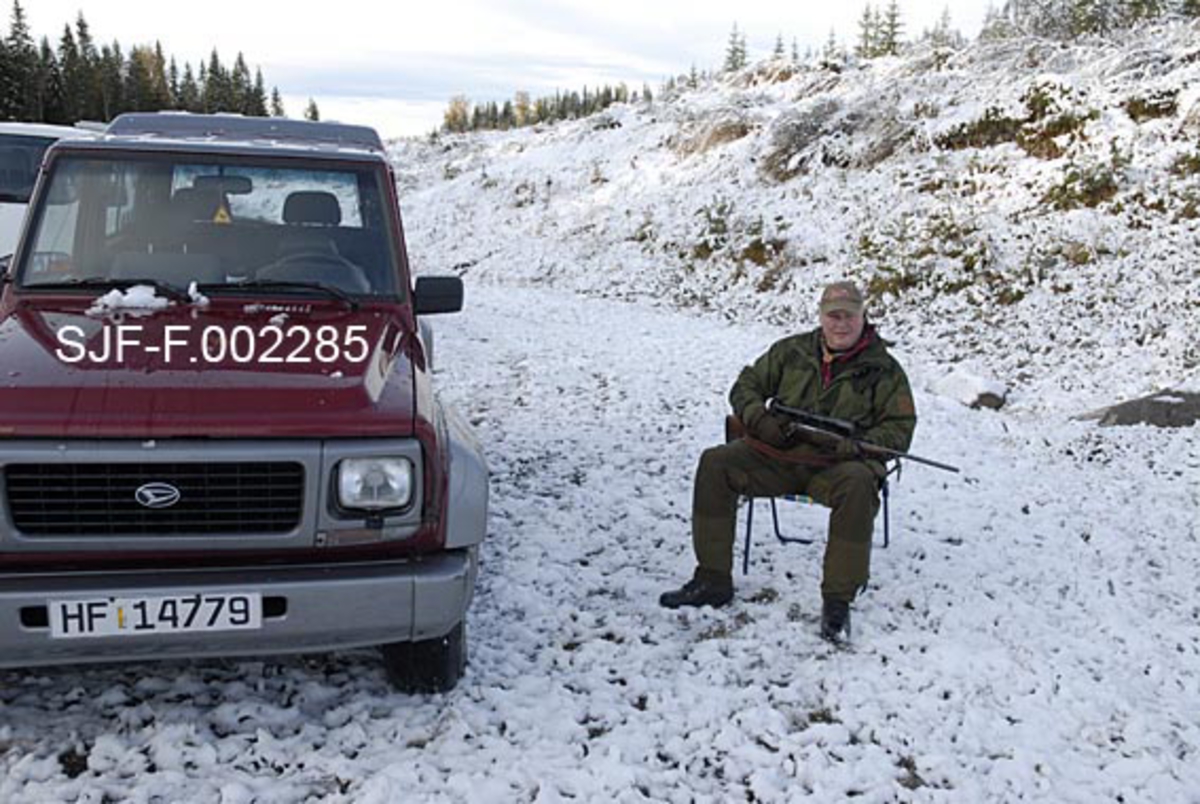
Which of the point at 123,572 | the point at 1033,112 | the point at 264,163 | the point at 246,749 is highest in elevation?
the point at 1033,112

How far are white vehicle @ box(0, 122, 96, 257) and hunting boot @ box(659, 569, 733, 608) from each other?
29.0 ft

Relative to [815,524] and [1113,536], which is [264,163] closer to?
[815,524]

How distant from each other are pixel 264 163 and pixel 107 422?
1.98 meters

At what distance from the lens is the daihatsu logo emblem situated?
2.93 m

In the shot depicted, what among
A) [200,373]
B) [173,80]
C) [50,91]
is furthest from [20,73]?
[200,373]

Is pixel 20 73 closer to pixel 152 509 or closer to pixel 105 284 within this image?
pixel 105 284

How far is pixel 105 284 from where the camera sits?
394 centimetres

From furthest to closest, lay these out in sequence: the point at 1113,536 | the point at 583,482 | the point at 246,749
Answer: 1. the point at 583,482
2. the point at 1113,536
3. the point at 246,749

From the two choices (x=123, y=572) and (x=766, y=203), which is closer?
(x=123, y=572)

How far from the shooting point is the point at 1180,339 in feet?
30.9

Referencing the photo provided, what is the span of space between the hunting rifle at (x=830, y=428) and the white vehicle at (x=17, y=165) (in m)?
9.01

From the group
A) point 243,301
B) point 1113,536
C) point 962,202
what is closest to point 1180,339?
point 1113,536

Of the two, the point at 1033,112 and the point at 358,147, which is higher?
the point at 1033,112

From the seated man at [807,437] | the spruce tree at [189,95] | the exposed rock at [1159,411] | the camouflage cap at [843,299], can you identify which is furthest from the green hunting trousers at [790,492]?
the spruce tree at [189,95]
